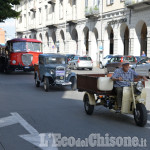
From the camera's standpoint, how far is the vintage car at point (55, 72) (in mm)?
14789

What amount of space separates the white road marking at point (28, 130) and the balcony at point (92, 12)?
110 ft

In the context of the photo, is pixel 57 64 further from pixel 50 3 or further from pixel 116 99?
pixel 50 3

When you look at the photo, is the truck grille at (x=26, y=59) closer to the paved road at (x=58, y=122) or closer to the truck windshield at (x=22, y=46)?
the truck windshield at (x=22, y=46)

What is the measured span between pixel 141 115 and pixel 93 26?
36.5 metres

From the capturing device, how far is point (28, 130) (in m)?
7.09

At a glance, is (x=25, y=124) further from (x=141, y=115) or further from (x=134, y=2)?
(x=134, y=2)

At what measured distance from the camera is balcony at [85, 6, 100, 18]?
41.1 meters

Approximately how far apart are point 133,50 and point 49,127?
28.7 metres

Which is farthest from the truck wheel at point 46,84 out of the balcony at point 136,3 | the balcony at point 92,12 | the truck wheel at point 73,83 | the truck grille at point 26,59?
the balcony at point 92,12

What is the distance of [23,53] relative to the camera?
25.3 m

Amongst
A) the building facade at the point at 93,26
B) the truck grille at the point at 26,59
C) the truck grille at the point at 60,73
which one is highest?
the building facade at the point at 93,26

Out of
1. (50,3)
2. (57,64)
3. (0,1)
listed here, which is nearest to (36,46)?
(0,1)

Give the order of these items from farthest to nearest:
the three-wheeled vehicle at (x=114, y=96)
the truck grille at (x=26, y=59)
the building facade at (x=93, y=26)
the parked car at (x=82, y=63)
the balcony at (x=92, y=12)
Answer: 1. the balcony at (x=92, y=12)
2. the building facade at (x=93, y=26)
3. the parked car at (x=82, y=63)
4. the truck grille at (x=26, y=59)
5. the three-wheeled vehicle at (x=114, y=96)

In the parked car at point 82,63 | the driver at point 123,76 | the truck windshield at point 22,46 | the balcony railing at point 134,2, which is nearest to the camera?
the driver at point 123,76
